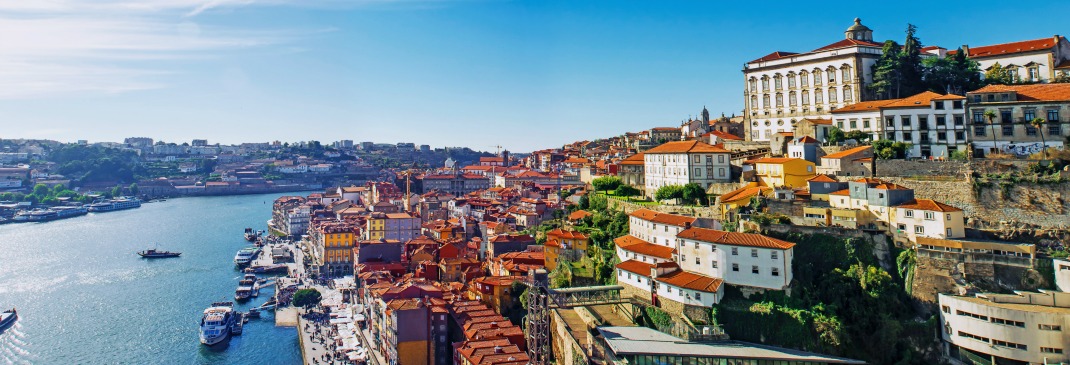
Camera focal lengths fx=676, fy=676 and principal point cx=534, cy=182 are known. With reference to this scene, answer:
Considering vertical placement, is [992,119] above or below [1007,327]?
above

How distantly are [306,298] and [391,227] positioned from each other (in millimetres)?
9965

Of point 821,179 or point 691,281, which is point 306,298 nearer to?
point 691,281

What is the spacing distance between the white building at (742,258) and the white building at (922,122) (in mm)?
7953

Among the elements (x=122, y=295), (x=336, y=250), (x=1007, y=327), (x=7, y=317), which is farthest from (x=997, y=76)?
(x=7, y=317)

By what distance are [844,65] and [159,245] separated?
166ft

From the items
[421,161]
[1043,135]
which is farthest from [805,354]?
[421,161]

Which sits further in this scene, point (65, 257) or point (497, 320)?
point (65, 257)

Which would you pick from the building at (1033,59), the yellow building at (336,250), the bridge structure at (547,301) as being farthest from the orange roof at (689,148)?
the yellow building at (336,250)

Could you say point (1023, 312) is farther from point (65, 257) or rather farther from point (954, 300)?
point (65, 257)

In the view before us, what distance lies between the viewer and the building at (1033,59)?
24.6 meters

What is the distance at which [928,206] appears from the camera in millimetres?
16812

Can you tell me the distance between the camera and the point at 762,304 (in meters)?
16.3

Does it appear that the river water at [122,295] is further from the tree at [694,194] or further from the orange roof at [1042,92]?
the orange roof at [1042,92]

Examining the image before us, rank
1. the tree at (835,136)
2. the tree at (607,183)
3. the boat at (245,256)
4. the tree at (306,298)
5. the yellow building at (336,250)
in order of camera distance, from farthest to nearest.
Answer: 1. the boat at (245,256)
2. the yellow building at (336,250)
3. the tree at (306,298)
4. the tree at (607,183)
5. the tree at (835,136)
